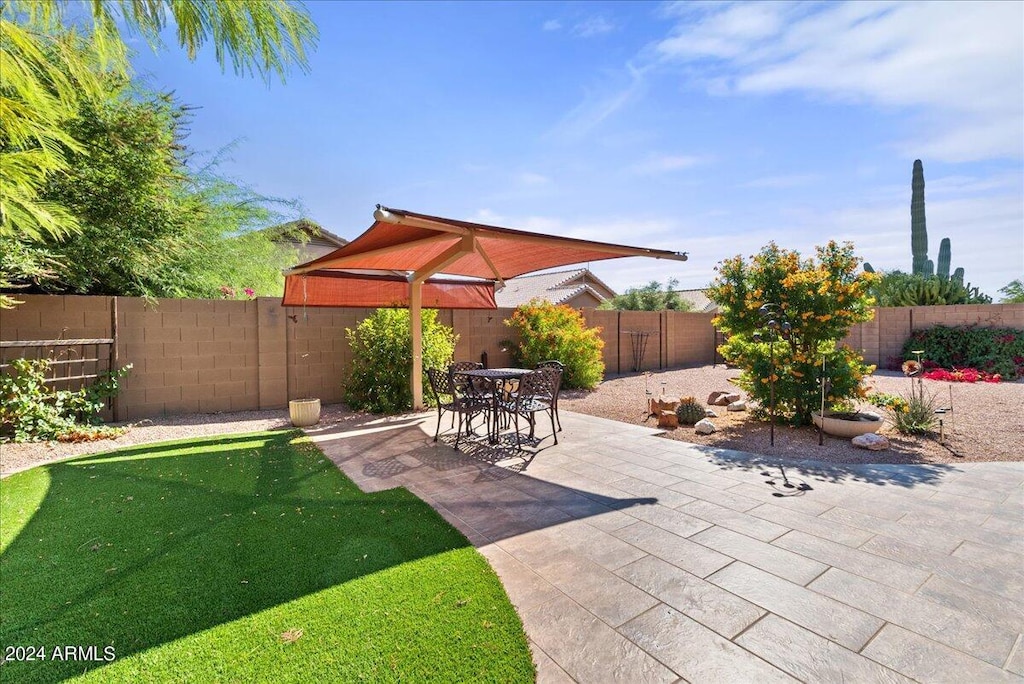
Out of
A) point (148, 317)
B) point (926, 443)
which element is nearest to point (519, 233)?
point (926, 443)

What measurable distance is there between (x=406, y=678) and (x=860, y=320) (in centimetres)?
683

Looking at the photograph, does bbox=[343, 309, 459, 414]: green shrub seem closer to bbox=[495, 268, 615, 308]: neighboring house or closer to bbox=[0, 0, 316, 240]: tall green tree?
bbox=[0, 0, 316, 240]: tall green tree

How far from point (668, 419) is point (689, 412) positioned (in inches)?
20.4

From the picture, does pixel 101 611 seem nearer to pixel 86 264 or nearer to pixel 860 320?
pixel 86 264

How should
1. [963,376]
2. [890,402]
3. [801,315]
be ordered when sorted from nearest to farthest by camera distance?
1. [801,315]
2. [890,402]
3. [963,376]

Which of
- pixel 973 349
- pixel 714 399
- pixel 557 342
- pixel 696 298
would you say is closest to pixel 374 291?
pixel 557 342

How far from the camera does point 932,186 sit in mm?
17031

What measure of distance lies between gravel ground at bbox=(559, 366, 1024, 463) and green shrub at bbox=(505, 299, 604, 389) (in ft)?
1.82

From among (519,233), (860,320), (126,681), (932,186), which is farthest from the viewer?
(932,186)

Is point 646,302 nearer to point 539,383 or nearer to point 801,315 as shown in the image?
point 801,315

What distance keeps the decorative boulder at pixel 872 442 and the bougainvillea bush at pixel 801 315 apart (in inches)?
30.5

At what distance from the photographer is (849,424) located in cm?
563

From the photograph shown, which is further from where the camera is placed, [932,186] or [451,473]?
[932,186]

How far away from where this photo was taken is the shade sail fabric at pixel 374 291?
7293 mm
